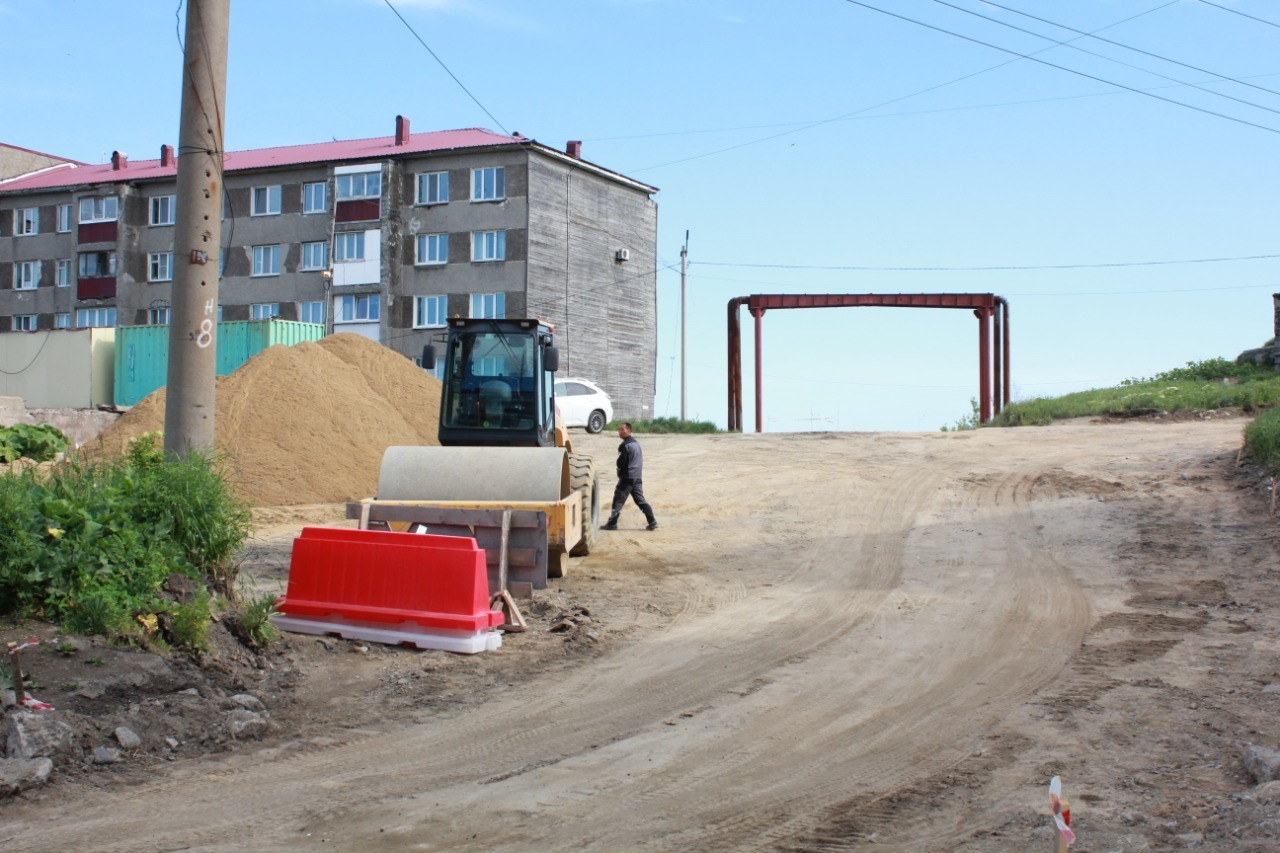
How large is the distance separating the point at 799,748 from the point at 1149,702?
9.07ft

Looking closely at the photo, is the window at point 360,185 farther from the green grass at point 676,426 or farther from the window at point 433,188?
the green grass at point 676,426

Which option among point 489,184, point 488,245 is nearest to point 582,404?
point 488,245

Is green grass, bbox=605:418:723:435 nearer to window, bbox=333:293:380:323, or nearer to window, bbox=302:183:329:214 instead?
window, bbox=333:293:380:323

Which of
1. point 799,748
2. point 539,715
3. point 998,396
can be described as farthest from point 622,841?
point 998,396

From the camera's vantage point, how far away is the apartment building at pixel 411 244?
157 feet

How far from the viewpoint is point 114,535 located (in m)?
7.98

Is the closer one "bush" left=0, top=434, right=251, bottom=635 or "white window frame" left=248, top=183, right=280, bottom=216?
"bush" left=0, top=434, right=251, bottom=635

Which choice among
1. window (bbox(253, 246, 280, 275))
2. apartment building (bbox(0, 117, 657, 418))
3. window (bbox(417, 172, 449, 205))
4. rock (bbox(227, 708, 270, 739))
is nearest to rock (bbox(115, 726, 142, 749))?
rock (bbox(227, 708, 270, 739))

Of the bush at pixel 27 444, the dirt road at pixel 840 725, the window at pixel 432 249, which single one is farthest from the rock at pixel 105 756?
the window at pixel 432 249

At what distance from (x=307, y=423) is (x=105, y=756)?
53.3 feet

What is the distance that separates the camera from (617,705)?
7895 millimetres

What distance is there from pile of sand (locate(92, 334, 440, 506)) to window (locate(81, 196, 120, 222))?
1401 inches

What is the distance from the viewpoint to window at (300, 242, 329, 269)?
50500 mm

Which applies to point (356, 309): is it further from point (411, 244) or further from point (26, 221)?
point (26, 221)
